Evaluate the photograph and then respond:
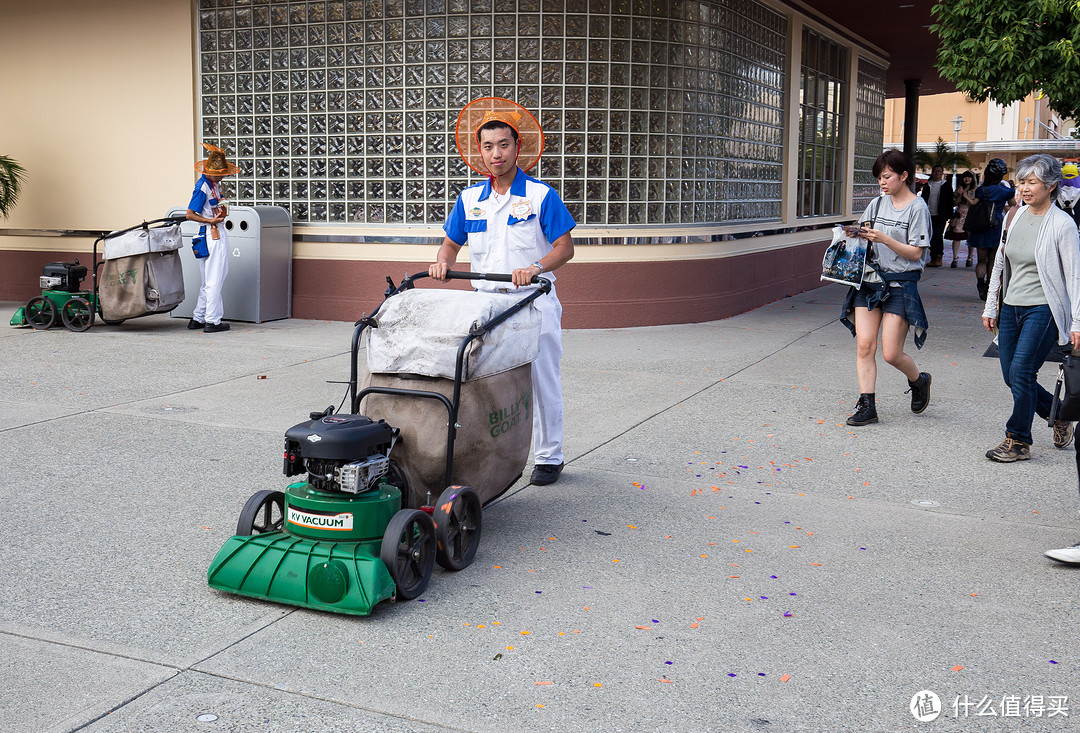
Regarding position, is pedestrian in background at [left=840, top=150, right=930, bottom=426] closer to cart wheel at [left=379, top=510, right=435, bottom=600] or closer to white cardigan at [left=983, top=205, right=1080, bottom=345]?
white cardigan at [left=983, top=205, right=1080, bottom=345]

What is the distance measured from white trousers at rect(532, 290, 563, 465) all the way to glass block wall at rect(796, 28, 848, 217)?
35.0 ft

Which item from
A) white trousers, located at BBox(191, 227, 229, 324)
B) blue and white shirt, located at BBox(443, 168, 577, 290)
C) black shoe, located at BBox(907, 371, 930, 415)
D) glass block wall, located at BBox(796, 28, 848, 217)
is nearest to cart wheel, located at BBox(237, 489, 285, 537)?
blue and white shirt, located at BBox(443, 168, 577, 290)

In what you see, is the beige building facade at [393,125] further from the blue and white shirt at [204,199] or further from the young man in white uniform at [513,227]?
the young man in white uniform at [513,227]

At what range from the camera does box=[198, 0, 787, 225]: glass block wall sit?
35.4 feet

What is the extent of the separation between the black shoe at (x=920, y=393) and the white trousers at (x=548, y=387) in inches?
116

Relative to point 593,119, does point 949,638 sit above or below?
below

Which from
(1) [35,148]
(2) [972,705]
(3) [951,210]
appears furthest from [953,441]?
(3) [951,210]

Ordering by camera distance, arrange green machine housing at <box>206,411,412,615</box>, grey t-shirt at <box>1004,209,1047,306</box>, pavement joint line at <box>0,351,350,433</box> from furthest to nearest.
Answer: pavement joint line at <box>0,351,350,433</box>, grey t-shirt at <box>1004,209,1047,306</box>, green machine housing at <box>206,411,412,615</box>

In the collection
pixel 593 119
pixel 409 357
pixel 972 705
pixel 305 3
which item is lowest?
pixel 972 705

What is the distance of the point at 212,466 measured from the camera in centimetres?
574

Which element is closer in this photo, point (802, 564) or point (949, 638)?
point (949, 638)

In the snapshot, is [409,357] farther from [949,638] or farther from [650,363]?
[650,363]

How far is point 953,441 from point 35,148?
11427mm

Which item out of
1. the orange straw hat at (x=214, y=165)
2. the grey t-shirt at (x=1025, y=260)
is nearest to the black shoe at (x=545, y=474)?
the grey t-shirt at (x=1025, y=260)
